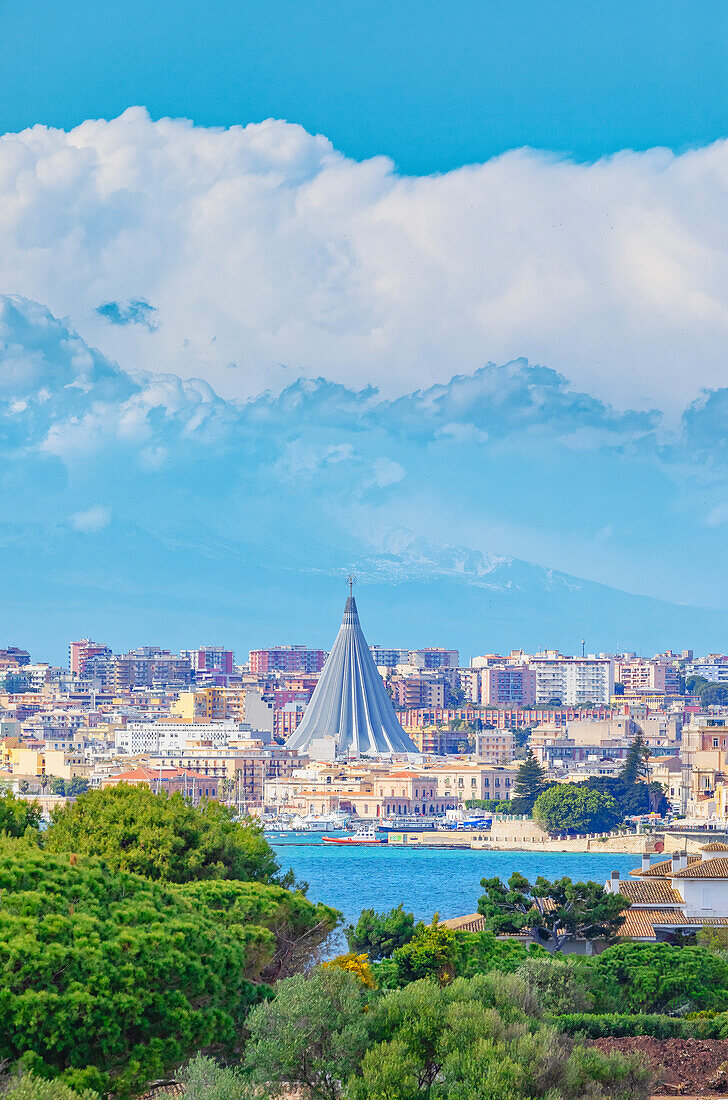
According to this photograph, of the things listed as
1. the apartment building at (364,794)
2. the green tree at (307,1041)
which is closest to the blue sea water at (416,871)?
the apartment building at (364,794)

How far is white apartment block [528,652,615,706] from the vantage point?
149 metres

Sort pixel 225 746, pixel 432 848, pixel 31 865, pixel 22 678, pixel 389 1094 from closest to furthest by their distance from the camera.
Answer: pixel 389 1094
pixel 31 865
pixel 432 848
pixel 225 746
pixel 22 678

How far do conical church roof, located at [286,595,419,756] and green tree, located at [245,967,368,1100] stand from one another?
98.6 meters

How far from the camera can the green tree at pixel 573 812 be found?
8031 cm

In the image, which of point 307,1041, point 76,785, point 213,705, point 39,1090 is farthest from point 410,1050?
point 213,705

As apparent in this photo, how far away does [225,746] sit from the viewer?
10838cm

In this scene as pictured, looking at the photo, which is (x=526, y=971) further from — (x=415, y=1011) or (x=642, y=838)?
(x=642, y=838)

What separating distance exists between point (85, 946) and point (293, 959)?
4.98 m

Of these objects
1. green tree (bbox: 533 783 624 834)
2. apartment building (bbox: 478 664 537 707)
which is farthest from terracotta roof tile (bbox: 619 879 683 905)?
apartment building (bbox: 478 664 537 707)

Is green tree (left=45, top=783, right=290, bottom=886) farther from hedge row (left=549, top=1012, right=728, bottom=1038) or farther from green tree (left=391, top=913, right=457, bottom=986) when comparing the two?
hedge row (left=549, top=1012, right=728, bottom=1038)

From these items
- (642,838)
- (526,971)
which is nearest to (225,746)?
(642,838)

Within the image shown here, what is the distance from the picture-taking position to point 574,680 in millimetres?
150000

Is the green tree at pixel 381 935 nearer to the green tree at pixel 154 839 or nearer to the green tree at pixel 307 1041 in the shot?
the green tree at pixel 154 839

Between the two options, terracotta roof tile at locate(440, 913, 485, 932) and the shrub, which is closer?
the shrub
